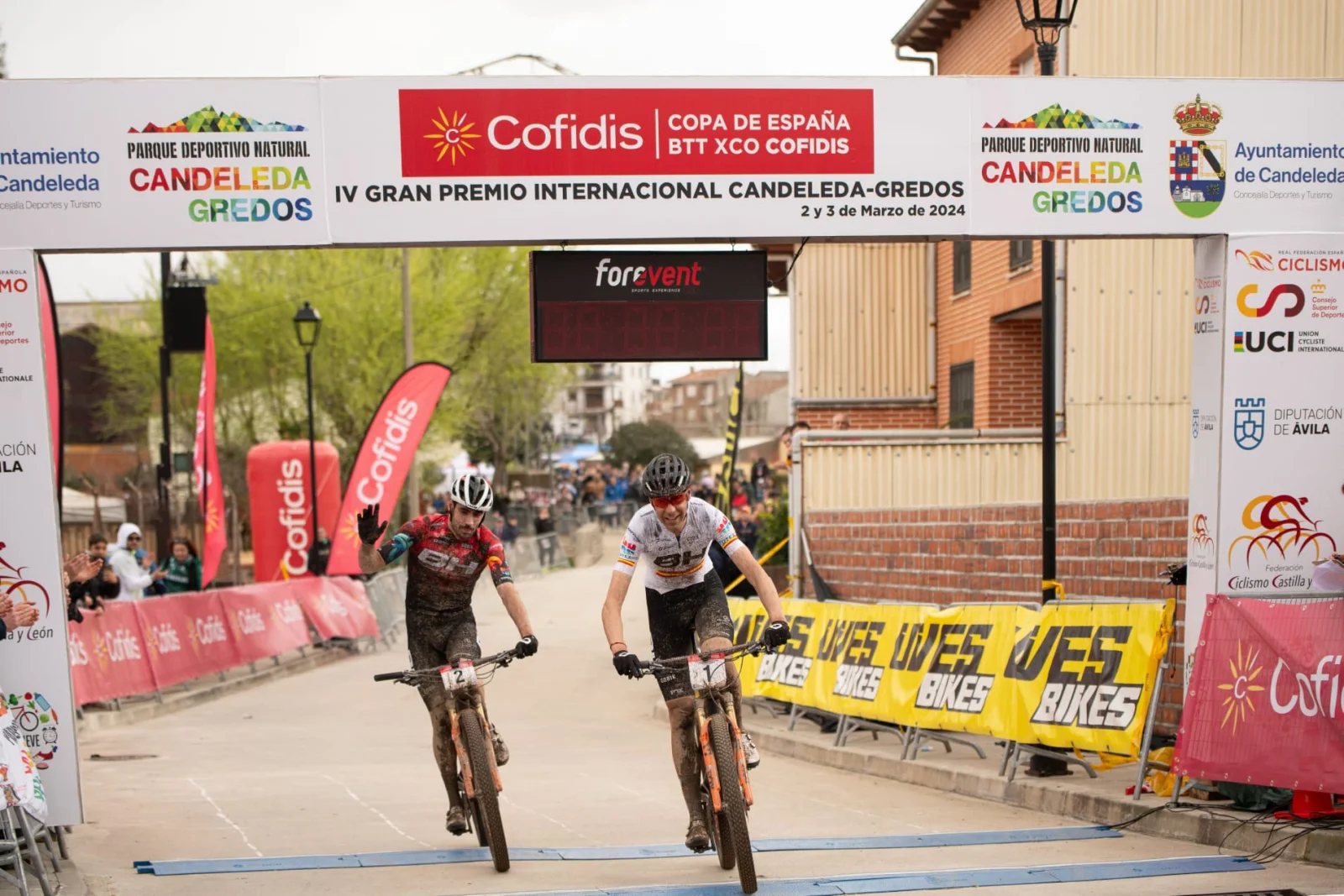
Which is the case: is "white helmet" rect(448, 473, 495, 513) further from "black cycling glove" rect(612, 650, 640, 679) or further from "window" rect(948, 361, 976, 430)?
"window" rect(948, 361, 976, 430)

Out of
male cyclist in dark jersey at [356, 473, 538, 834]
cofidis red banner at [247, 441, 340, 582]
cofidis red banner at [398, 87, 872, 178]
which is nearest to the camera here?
male cyclist in dark jersey at [356, 473, 538, 834]

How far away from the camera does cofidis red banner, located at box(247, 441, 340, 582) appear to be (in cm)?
2580

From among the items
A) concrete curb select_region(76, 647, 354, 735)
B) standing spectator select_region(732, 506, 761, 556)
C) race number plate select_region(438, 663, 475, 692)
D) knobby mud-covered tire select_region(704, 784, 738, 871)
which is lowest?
concrete curb select_region(76, 647, 354, 735)

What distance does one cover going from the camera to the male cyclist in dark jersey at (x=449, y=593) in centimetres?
841

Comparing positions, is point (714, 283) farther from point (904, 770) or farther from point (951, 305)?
point (951, 305)

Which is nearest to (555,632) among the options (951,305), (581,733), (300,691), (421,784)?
(300,691)

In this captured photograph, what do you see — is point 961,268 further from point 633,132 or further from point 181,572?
point 633,132

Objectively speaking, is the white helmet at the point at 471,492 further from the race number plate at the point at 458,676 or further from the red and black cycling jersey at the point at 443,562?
the race number plate at the point at 458,676

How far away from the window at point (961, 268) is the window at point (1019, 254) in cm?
180

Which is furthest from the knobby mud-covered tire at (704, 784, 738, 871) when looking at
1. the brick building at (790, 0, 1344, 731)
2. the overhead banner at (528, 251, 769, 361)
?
the brick building at (790, 0, 1344, 731)

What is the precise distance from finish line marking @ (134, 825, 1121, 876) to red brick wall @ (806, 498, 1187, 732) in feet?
6.49

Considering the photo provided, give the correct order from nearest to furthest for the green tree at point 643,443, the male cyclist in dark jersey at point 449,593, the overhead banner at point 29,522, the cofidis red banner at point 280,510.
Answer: the overhead banner at point 29,522 → the male cyclist in dark jersey at point 449,593 → the cofidis red banner at point 280,510 → the green tree at point 643,443

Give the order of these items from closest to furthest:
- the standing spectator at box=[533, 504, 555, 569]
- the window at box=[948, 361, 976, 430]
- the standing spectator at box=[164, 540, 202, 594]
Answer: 1. the standing spectator at box=[164, 540, 202, 594]
2. the window at box=[948, 361, 976, 430]
3. the standing spectator at box=[533, 504, 555, 569]

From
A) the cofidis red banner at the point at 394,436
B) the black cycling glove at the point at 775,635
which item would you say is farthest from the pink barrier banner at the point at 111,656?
the black cycling glove at the point at 775,635
